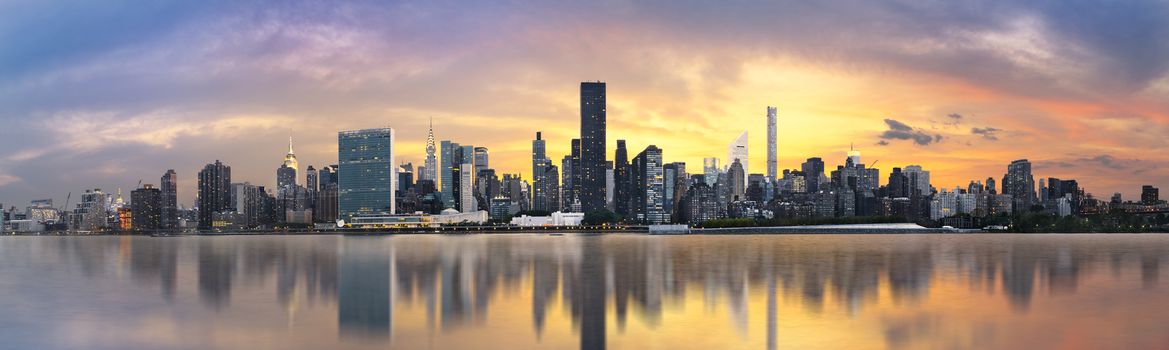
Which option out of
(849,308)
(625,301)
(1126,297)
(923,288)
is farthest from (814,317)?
(1126,297)

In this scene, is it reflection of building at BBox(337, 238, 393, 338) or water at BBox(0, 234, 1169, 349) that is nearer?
water at BBox(0, 234, 1169, 349)

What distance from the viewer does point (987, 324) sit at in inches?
1113

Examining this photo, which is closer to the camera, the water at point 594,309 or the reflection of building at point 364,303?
the water at point 594,309

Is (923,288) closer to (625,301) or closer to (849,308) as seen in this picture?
(849,308)

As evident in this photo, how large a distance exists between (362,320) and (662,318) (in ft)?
32.6

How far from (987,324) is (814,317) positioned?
5.28 metres

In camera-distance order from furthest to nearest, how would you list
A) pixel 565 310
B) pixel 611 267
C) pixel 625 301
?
pixel 611 267, pixel 625 301, pixel 565 310

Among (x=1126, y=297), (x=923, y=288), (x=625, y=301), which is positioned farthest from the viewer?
(x=923, y=288)

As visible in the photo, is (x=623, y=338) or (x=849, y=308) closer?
(x=623, y=338)

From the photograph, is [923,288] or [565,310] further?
[923,288]

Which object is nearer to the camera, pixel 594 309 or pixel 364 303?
pixel 594 309

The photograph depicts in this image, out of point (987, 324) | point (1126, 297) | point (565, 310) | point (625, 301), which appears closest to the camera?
point (987, 324)

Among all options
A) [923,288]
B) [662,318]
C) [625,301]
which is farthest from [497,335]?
[923,288]

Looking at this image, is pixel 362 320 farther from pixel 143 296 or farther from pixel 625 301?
pixel 143 296
